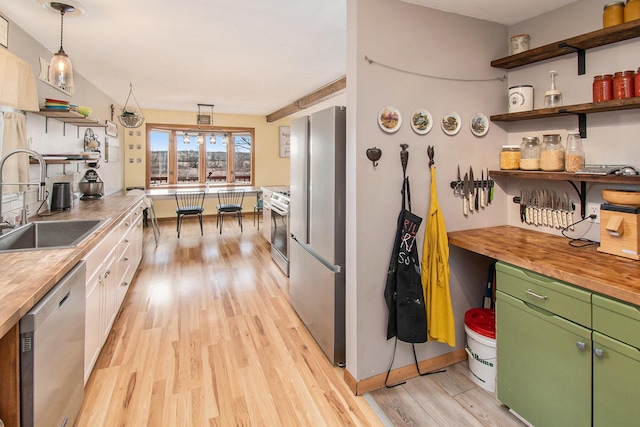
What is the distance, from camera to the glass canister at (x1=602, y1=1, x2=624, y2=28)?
5.31ft

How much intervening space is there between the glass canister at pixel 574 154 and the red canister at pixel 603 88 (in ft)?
0.71

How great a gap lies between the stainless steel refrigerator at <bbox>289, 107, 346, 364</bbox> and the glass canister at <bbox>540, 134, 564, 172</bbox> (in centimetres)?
117

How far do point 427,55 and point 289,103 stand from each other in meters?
4.41

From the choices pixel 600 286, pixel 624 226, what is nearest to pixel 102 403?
pixel 600 286

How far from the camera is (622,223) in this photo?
1.56 metres

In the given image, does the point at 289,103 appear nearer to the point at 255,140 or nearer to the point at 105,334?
the point at 255,140

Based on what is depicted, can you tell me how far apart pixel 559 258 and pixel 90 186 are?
14.0 feet

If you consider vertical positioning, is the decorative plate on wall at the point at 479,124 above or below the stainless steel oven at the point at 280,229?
above

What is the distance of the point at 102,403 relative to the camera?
1.84m

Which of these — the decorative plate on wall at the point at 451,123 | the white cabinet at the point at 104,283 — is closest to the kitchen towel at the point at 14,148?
the white cabinet at the point at 104,283

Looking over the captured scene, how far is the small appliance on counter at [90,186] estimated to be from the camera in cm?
366

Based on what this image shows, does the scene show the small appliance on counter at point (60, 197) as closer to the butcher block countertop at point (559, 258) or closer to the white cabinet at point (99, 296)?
the white cabinet at point (99, 296)

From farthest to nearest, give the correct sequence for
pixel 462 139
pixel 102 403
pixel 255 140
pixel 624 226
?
1. pixel 255 140
2. pixel 462 139
3. pixel 102 403
4. pixel 624 226


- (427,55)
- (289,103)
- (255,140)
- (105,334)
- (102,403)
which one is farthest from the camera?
(255,140)
